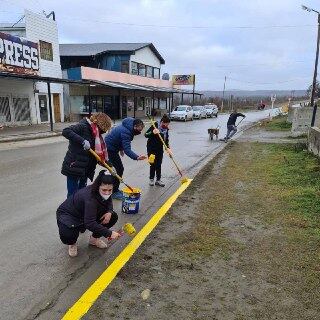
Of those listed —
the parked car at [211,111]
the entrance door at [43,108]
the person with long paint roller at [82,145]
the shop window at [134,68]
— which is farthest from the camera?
the parked car at [211,111]

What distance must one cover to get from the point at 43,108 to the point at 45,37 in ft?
15.8

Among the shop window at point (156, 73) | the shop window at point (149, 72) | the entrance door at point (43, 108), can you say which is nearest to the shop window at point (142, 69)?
the shop window at point (149, 72)

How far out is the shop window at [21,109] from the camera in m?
23.2

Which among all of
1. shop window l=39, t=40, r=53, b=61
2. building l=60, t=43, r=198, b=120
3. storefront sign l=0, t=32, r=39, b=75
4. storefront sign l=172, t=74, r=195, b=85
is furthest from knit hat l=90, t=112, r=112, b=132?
storefront sign l=172, t=74, r=195, b=85

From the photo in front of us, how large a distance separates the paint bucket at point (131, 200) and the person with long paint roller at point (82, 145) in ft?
2.81

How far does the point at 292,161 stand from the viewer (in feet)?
35.3

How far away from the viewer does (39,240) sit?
4.92 metres

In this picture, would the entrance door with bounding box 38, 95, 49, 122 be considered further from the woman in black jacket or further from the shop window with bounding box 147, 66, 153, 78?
the woman in black jacket

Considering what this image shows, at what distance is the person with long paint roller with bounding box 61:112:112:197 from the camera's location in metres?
4.95

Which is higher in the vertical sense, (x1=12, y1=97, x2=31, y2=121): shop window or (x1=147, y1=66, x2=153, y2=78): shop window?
(x1=147, y1=66, x2=153, y2=78): shop window

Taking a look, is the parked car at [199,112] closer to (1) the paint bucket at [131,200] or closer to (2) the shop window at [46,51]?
(2) the shop window at [46,51]

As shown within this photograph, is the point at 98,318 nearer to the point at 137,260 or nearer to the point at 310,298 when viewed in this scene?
the point at 137,260

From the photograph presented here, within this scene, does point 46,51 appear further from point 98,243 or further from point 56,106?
point 98,243

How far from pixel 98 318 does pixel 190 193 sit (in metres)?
4.39
